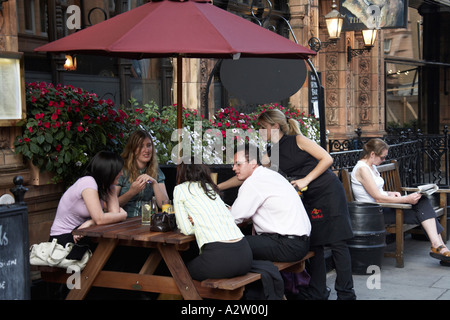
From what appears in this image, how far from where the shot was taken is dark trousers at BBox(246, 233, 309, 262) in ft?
18.4

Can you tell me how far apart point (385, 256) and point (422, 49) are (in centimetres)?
1480

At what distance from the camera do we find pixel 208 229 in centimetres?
511

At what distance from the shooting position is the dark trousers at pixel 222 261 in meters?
5.07

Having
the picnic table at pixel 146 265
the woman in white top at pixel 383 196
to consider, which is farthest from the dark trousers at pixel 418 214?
the picnic table at pixel 146 265

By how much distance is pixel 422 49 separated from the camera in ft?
70.9

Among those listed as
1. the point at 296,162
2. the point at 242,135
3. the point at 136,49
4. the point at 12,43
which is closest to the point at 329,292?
the point at 296,162

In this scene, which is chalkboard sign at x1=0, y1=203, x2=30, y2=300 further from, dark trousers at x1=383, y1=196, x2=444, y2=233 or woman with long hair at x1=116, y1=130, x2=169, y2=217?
dark trousers at x1=383, y1=196, x2=444, y2=233

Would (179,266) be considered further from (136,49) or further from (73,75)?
(73,75)

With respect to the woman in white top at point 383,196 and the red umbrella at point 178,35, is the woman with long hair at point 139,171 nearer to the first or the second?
the red umbrella at point 178,35

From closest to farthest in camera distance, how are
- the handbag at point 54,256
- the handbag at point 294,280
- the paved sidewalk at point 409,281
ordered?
the handbag at point 54,256 → the handbag at point 294,280 → the paved sidewalk at point 409,281

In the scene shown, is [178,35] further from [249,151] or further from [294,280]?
[294,280]

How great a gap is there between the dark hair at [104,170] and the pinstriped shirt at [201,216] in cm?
58

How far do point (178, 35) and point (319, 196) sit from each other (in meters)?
2.06

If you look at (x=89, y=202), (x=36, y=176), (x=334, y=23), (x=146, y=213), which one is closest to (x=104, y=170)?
(x=89, y=202)
